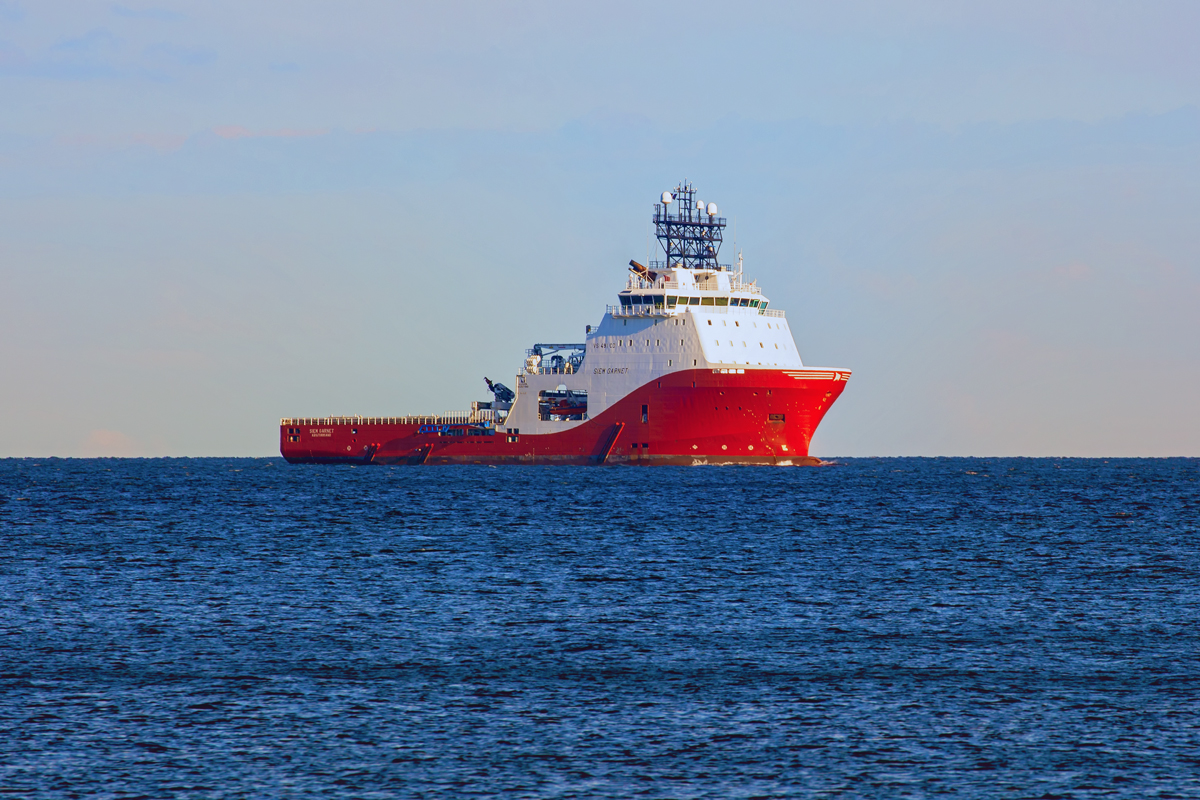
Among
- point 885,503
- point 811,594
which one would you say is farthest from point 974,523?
point 811,594

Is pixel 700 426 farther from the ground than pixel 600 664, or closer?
farther from the ground

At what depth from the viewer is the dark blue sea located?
15281 millimetres

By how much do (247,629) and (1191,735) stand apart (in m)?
16.5

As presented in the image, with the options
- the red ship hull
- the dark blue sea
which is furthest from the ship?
the dark blue sea

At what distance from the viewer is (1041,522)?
51375mm

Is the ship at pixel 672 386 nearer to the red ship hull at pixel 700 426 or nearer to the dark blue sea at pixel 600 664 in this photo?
the red ship hull at pixel 700 426

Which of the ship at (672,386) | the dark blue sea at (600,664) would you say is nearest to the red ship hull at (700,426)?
the ship at (672,386)

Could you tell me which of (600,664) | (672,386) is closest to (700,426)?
(672,386)

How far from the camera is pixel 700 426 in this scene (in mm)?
77188

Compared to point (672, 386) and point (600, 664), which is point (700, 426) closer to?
point (672, 386)

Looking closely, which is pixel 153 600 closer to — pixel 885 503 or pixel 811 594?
pixel 811 594

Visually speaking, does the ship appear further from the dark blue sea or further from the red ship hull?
the dark blue sea

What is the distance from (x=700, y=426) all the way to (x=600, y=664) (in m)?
56.2

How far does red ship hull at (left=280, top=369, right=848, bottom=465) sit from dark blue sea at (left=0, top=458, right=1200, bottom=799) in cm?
3051
